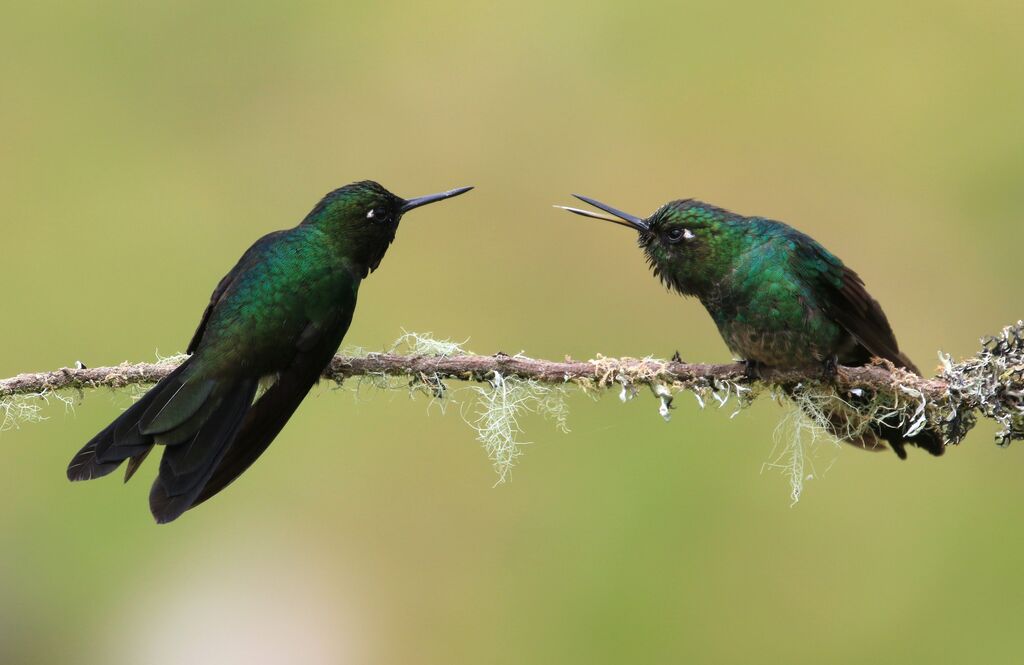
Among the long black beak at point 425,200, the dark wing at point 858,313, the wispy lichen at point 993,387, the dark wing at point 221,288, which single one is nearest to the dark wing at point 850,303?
the dark wing at point 858,313

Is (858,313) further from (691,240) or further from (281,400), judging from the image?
(281,400)

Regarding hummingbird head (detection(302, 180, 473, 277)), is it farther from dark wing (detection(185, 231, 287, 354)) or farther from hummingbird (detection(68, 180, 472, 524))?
dark wing (detection(185, 231, 287, 354))

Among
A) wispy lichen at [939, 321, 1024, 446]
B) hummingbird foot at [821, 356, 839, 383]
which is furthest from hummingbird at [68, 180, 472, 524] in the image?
wispy lichen at [939, 321, 1024, 446]

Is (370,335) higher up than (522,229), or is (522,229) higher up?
(522,229)

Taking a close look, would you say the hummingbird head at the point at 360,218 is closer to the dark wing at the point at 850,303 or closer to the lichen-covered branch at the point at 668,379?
the lichen-covered branch at the point at 668,379

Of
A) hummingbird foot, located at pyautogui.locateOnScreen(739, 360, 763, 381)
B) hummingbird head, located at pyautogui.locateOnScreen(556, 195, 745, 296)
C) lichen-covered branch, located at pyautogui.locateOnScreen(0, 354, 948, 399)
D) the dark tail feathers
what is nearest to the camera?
lichen-covered branch, located at pyautogui.locateOnScreen(0, 354, 948, 399)

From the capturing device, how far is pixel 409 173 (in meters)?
7.90

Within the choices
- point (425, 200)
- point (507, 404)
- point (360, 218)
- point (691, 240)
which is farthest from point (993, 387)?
point (360, 218)

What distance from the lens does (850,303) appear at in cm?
343

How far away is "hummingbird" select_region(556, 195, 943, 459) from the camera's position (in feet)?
11.0

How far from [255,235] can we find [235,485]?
1831 mm

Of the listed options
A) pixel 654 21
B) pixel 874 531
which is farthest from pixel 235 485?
pixel 654 21

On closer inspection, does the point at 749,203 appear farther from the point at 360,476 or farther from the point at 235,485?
the point at 235,485

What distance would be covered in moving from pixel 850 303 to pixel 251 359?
1689mm
